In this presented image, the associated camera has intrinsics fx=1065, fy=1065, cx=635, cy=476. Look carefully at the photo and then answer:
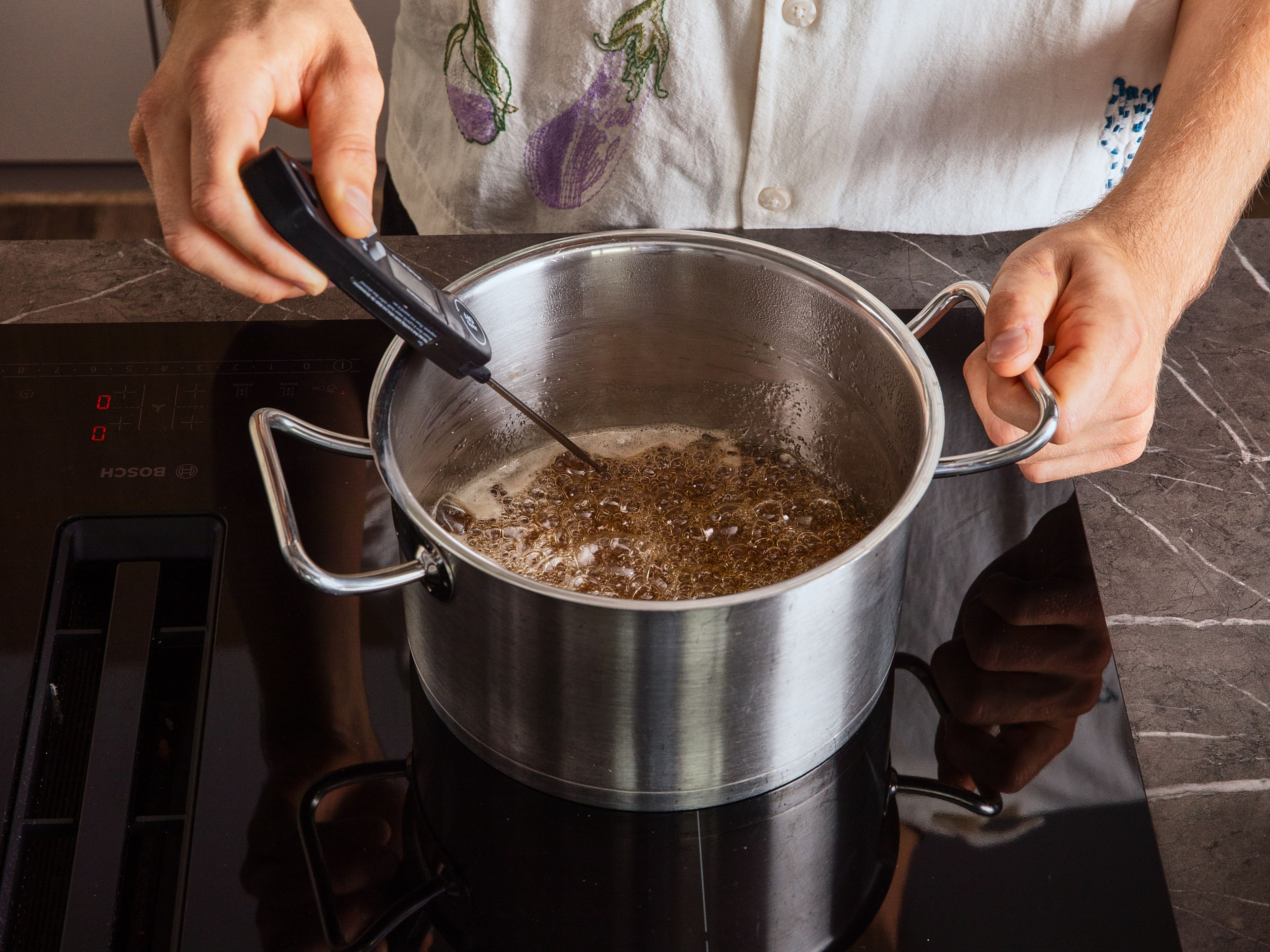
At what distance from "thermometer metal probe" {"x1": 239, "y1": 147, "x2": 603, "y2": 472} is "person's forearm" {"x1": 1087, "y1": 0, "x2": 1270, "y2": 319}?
50cm

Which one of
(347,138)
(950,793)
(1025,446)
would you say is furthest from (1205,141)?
(347,138)

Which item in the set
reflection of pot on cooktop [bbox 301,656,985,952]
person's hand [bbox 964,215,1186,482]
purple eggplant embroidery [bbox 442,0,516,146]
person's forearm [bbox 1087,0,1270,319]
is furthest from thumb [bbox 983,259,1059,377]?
purple eggplant embroidery [bbox 442,0,516,146]

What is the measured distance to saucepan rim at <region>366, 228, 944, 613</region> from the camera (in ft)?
1.53

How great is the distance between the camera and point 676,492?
76 cm

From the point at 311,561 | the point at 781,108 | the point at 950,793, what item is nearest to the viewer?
the point at 311,561

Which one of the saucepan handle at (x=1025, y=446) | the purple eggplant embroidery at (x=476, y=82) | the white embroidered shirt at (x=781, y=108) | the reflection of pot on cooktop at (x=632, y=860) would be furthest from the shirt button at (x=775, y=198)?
the reflection of pot on cooktop at (x=632, y=860)

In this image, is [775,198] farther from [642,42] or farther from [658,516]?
[658,516]

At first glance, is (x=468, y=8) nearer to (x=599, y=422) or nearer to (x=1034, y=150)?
(x=599, y=422)

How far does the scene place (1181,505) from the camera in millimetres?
787

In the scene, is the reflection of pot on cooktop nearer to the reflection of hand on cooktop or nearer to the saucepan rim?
the reflection of hand on cooktop

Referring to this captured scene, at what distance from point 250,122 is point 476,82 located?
1.44ft

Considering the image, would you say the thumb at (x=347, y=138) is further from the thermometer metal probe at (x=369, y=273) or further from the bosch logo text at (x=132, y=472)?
the bosch logo text at (x=132, y=472)

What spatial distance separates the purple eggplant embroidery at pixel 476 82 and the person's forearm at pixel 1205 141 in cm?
52

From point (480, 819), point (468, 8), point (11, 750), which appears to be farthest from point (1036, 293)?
point (11, 750)
